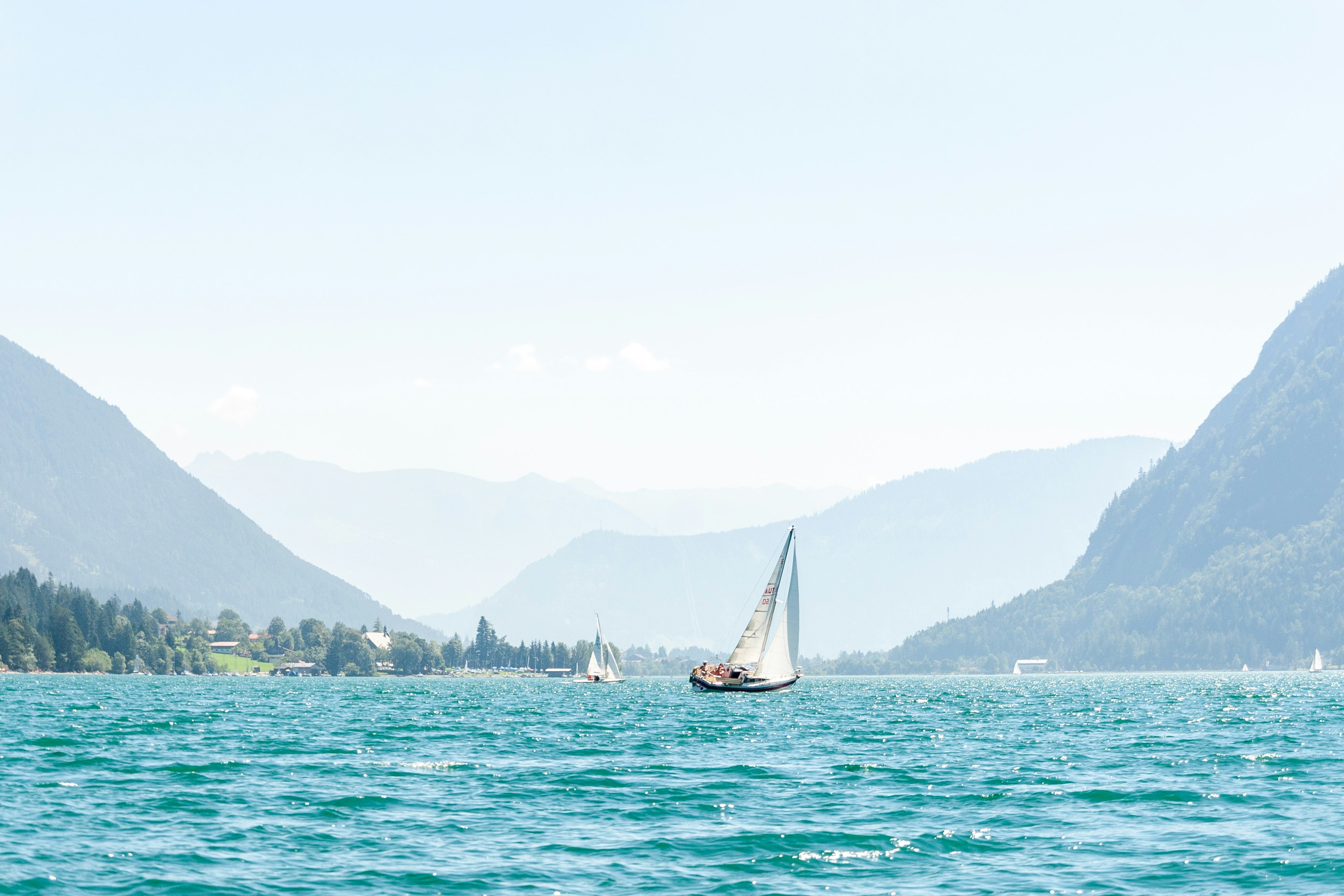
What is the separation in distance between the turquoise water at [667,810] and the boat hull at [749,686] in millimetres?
64311

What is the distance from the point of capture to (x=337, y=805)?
48.9 meters

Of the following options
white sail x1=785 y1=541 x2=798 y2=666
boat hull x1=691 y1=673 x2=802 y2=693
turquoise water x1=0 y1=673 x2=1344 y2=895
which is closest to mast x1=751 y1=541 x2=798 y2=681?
white sail x1=785 y1=541 x2=798 y2=666

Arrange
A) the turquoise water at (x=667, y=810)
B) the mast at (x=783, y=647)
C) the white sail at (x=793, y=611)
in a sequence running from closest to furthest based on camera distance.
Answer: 1. the turquoise water at (x=667, y=810)
2. the white sail at (x=793, y=611)
3. the mast at (x=783, y=647)

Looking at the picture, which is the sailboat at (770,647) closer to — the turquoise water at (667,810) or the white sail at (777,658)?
the white sail at (777,658)

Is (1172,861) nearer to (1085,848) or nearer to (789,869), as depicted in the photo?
(1085,848)

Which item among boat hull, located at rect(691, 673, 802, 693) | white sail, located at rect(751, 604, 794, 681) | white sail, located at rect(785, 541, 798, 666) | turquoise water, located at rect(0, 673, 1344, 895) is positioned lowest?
boat hull, located at rect(691, 673, 802, 693)

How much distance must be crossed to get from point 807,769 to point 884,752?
435 inches

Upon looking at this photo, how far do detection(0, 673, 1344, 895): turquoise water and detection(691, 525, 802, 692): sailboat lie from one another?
57.4 metres

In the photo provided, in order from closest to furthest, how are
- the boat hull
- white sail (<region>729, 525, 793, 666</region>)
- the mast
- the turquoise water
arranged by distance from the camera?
the turquoise water → white sail (<region>729, 525, 793, 666</region>) → the mast → the boat hull

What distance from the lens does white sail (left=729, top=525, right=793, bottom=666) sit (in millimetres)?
152125

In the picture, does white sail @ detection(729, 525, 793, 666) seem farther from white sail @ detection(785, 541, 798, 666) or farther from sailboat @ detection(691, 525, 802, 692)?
white sail @ detection(785, 541, 798, 666)

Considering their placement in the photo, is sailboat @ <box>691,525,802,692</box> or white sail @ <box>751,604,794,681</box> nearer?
sailboat @ <box>691,525,802,692</box>

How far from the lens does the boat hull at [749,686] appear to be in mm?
159125

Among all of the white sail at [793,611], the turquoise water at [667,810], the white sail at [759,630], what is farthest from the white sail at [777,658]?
the turquoise water at [667,810]
